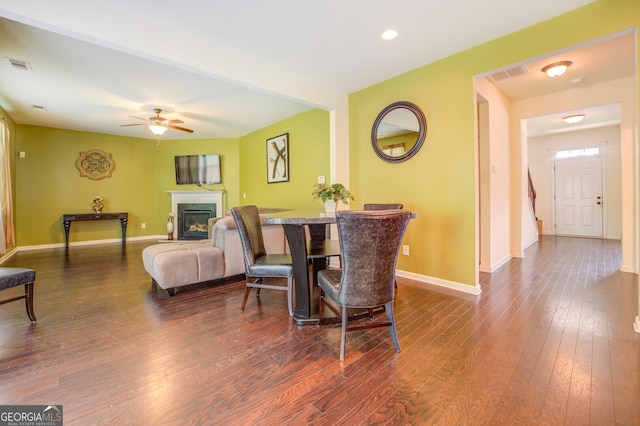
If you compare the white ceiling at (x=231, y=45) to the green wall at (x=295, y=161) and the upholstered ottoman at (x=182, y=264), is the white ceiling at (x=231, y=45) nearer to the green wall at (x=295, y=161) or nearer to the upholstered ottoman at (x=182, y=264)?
the green wall at (x=295, y=161)

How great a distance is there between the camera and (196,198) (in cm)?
699

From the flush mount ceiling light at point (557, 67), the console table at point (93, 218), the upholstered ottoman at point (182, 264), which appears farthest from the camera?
the console table at point (93, 218)

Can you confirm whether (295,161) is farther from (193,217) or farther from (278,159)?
(193,217)

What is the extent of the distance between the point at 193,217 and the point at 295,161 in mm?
3554

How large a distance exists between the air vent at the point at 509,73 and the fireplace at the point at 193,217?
6245mm

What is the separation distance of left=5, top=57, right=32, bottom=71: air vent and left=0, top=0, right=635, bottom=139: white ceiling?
6 centimetres

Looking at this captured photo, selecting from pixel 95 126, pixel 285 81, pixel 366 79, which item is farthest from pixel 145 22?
pixel 95 126

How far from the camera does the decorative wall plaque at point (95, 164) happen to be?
609 centimetres

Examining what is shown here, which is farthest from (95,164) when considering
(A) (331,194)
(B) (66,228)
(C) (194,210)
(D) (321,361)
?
(D) (321,361)

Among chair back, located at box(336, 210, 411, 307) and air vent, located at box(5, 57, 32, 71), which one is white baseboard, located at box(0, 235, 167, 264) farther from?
chair back, located at box(336, 210, 411, 307)

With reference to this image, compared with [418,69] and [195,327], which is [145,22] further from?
[418,69]

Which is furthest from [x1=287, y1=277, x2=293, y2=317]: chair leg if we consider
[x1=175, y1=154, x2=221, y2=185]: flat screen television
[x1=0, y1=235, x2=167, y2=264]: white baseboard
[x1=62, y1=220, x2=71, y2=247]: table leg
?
[x1=62, y1=220, x2=71, y2=247]: table leg

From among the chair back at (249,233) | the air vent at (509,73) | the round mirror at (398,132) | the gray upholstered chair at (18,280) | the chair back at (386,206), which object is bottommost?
the gray upholstered chair at (18,280)

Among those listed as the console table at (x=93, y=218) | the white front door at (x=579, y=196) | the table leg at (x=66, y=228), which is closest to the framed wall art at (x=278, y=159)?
the console table at (x=93, y=218)
